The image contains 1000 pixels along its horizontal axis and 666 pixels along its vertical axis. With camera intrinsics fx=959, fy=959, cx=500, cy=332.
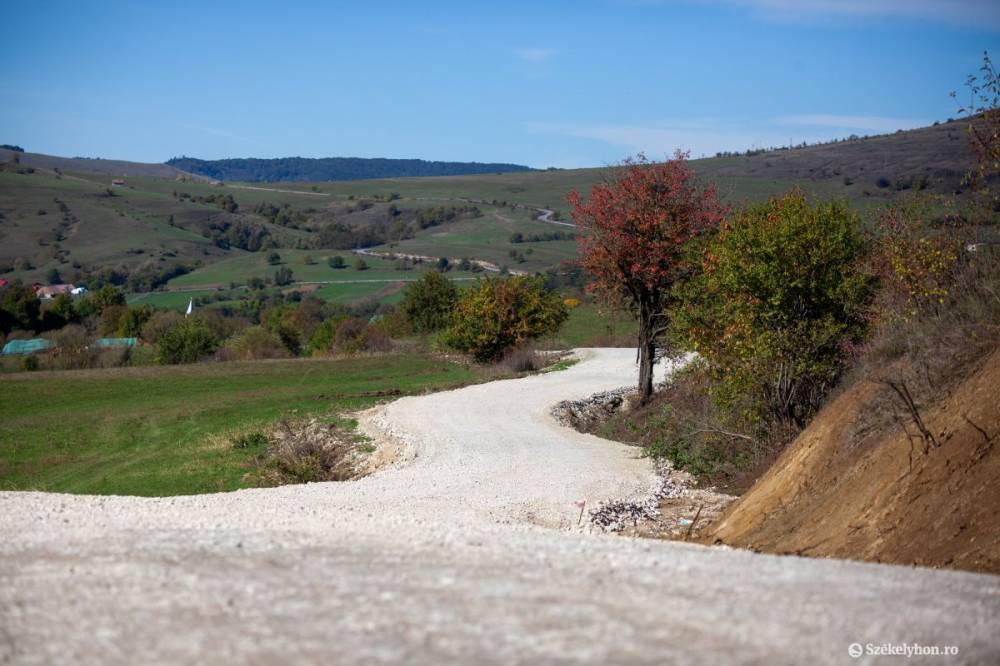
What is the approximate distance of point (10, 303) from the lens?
6819 cm

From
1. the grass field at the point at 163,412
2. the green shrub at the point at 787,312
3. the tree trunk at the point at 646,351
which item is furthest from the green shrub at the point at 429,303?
the green shrub at the point at 787,312

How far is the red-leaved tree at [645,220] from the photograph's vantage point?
25.3 meters

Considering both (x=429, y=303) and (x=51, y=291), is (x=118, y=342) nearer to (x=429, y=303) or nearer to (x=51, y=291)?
(x=429, y=303)

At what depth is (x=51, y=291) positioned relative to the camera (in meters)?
90.1

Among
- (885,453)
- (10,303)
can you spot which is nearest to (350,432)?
(885,453)

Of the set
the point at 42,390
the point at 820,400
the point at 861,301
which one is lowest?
the point at 42,390

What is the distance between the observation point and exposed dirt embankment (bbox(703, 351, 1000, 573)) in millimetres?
9062

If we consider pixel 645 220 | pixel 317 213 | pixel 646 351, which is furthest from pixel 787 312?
pixel 317 213

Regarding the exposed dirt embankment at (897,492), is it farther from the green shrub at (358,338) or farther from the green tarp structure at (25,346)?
the green tarp structure at (25,346)

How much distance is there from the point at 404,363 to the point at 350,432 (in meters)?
18.9

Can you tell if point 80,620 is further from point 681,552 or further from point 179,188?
point 179,188

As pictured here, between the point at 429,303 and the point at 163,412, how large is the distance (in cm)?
2718

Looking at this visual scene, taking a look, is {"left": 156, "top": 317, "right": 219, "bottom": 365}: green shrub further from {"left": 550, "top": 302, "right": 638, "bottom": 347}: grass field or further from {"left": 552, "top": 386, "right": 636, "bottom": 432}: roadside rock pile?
{"left": 552, "top": 386, "right": 636, "bottom": 432}: roadside rock pile

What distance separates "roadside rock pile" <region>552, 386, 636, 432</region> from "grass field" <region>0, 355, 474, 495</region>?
6016 mm
